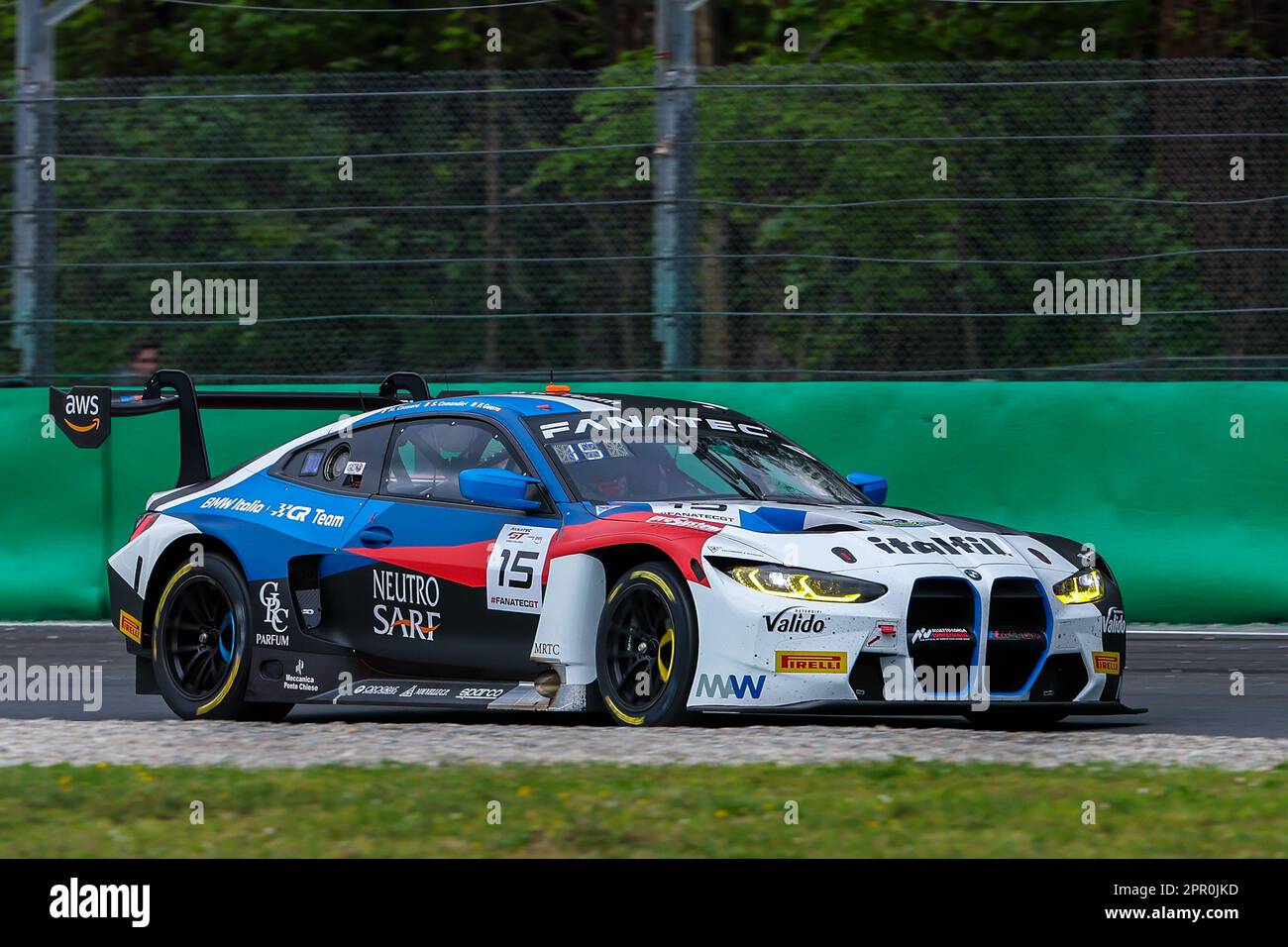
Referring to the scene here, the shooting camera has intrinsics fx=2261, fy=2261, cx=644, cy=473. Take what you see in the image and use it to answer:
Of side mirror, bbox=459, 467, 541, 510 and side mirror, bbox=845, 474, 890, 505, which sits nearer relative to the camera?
side mirror, bbox=459, 467, 541, 510

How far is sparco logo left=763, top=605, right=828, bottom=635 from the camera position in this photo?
8266mm

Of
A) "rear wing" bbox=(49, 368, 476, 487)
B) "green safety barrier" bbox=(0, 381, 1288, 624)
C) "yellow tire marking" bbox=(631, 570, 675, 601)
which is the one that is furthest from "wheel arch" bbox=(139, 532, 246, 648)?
"green safety barrier" bbox=(0, 381, 1288, 624)

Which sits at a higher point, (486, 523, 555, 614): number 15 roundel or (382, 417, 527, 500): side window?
(382, 417, 527, 500): side window

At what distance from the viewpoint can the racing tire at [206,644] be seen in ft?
32.2

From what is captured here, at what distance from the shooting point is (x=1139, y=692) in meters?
10.5

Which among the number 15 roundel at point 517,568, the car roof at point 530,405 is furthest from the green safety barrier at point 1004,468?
the number 15 roundel at point 517,568

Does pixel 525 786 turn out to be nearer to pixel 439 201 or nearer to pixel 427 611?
pixel 427 611

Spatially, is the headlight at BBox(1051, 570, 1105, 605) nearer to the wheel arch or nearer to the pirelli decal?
the wheel arch

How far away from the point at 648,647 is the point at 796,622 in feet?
2.14

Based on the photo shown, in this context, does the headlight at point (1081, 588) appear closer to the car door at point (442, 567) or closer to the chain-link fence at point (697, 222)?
the car door at point (442, 567)

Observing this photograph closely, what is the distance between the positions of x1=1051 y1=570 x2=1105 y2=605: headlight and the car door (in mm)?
2026

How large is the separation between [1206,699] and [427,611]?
11.6 feet
